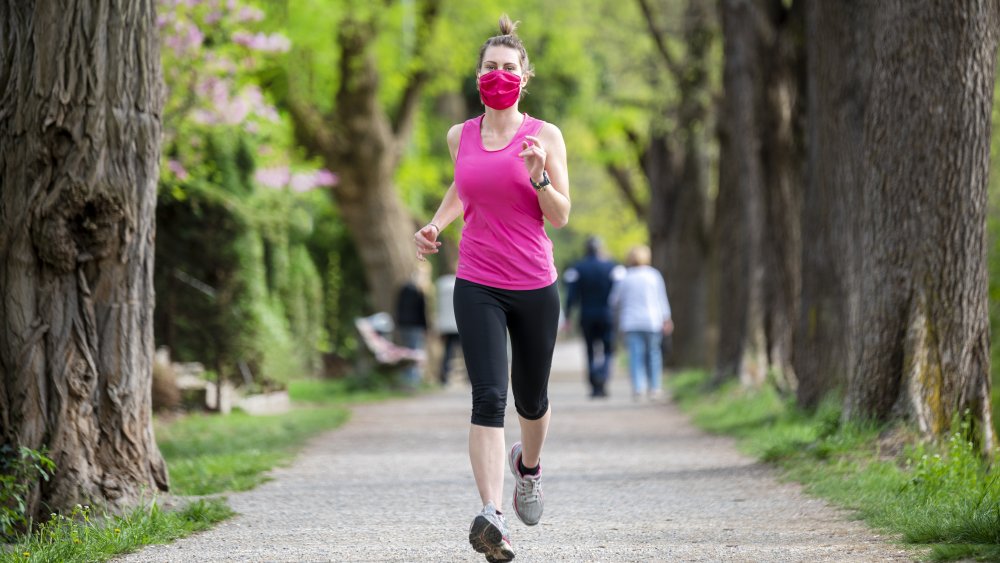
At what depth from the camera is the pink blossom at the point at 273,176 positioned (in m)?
17.6


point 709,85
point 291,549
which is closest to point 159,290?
point 291,549

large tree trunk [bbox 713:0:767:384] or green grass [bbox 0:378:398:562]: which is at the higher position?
large tree trunk [bbox 713:0:767:384]

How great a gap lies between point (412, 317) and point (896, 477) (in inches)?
579

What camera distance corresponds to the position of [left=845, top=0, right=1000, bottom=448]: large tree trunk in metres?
8.95

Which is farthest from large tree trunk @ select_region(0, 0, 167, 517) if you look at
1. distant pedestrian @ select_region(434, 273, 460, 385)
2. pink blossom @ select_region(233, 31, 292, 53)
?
distant pedestrian @ select_region(434, 273, 460, 385)

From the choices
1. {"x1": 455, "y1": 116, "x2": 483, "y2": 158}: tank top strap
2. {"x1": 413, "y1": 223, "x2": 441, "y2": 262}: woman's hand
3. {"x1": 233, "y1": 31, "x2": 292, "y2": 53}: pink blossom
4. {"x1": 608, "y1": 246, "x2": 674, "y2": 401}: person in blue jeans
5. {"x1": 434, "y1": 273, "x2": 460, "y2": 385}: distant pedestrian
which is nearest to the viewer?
{"x1": 413, "y1": 223, "x2": 441, "y2": 262}: woman's hand

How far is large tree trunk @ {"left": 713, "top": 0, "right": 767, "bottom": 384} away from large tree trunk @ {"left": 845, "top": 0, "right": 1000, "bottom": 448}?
6584 mm

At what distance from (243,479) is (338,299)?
63.8 feet

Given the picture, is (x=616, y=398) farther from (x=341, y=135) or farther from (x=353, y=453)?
(x=353, y=453)

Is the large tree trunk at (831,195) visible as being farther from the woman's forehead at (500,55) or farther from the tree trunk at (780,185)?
the woman's forehead at (500,55)

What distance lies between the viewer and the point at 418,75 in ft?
81.0

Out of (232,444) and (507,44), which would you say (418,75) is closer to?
(232,444)

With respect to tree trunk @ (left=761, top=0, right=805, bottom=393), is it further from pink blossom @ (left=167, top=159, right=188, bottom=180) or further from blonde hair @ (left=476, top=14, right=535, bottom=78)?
blonde hair @ (left=476, top=14, right=535, bottom=78)

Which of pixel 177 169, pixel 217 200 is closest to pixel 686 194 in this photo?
pixel 217 200
